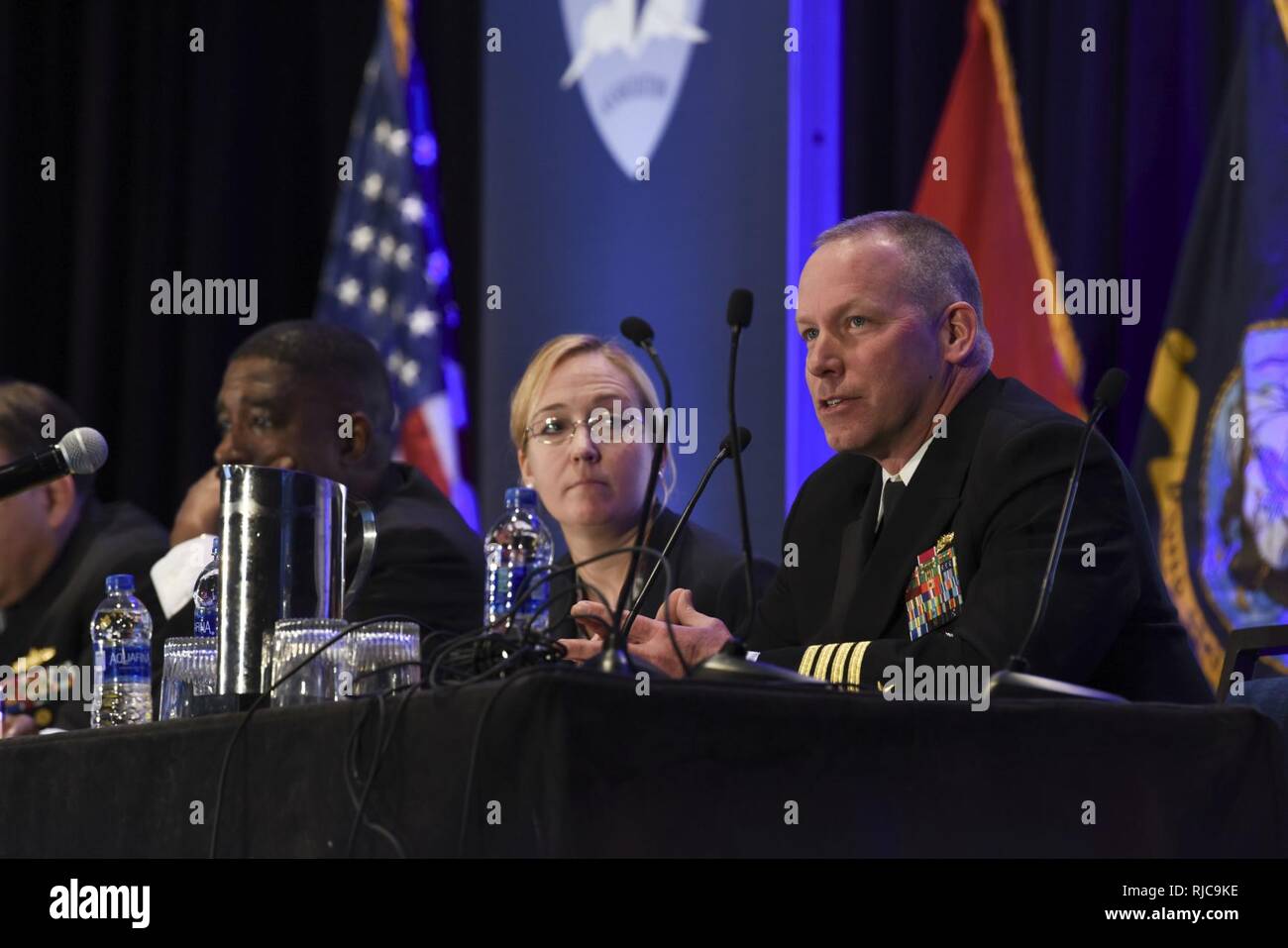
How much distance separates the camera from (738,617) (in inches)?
129

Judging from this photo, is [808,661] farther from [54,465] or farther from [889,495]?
[54,465]

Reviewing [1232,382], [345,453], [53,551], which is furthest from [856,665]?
[53,551]

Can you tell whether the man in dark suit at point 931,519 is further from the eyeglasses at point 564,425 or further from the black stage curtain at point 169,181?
the black stage curtain at point 169,181

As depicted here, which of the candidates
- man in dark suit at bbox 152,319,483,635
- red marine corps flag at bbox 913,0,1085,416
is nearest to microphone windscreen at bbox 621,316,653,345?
man in dark suit at bbox 152,319,483,635

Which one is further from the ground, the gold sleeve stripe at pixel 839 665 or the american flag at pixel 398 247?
the american flag at pixel 398 247

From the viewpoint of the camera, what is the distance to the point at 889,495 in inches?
110

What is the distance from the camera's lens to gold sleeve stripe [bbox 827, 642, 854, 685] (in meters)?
2.39

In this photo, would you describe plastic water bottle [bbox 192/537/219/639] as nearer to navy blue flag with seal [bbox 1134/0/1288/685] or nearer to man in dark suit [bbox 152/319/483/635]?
man in dark suit [bbox 152/319/483/635]

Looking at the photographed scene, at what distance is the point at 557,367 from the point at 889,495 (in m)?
1.00

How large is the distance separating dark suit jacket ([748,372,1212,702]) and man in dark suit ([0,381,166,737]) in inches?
76.3

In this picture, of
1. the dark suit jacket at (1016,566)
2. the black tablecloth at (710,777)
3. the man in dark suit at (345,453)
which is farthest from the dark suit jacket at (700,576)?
the black tablecloth at (710,777)

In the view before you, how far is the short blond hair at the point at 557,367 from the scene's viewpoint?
3564 millimetres

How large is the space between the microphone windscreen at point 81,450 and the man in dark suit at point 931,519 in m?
0.65
